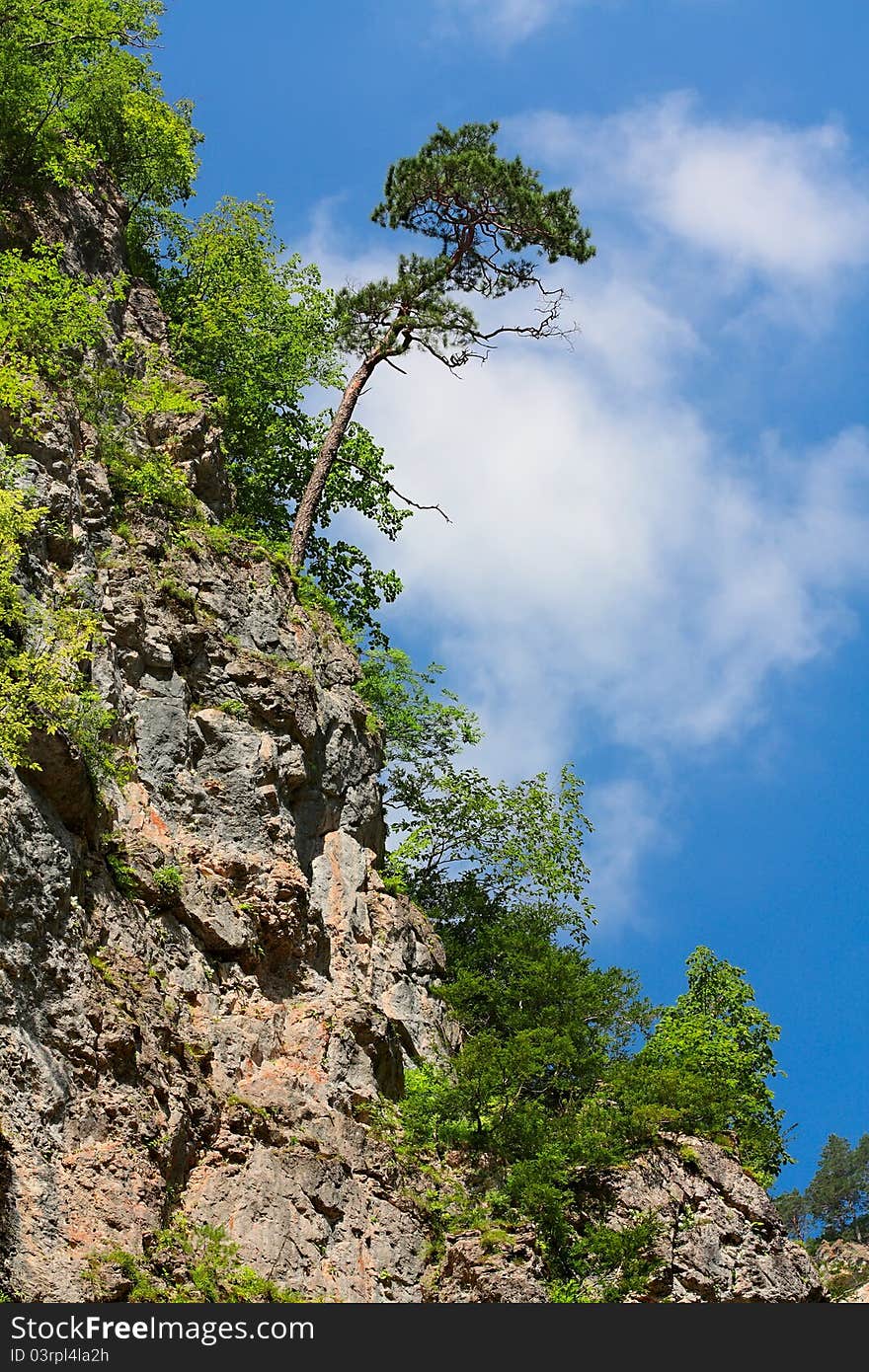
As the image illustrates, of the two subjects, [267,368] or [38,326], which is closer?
[38,326]

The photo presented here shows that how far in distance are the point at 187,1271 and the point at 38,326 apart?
45.5 feet

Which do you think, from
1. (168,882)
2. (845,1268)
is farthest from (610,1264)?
(845,1268)

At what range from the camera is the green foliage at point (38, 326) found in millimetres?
19891

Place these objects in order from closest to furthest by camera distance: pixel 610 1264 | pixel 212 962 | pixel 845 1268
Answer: pixel 212 962 < pixel 610 1264 < pixel 845 1268

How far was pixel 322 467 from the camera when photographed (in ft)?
102

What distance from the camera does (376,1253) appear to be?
18203 mm

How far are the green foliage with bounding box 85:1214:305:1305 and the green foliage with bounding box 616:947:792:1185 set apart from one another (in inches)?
301

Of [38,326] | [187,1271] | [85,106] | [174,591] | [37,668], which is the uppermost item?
[85,106]

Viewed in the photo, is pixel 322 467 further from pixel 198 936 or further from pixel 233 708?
pixel 198 936

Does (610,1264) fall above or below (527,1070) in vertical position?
below

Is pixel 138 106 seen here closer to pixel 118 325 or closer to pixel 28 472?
pixel 118 325

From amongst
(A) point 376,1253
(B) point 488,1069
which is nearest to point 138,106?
(B) point 488,1069

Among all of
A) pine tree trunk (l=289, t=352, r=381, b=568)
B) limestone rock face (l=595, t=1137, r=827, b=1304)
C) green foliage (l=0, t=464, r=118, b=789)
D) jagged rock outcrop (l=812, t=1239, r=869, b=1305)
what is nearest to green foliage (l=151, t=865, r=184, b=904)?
green foliage (l=0, t=464, r=118, b=789)

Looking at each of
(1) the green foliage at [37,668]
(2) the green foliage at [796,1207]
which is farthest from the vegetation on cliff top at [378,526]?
(2) the green foliage at [796,1207]
